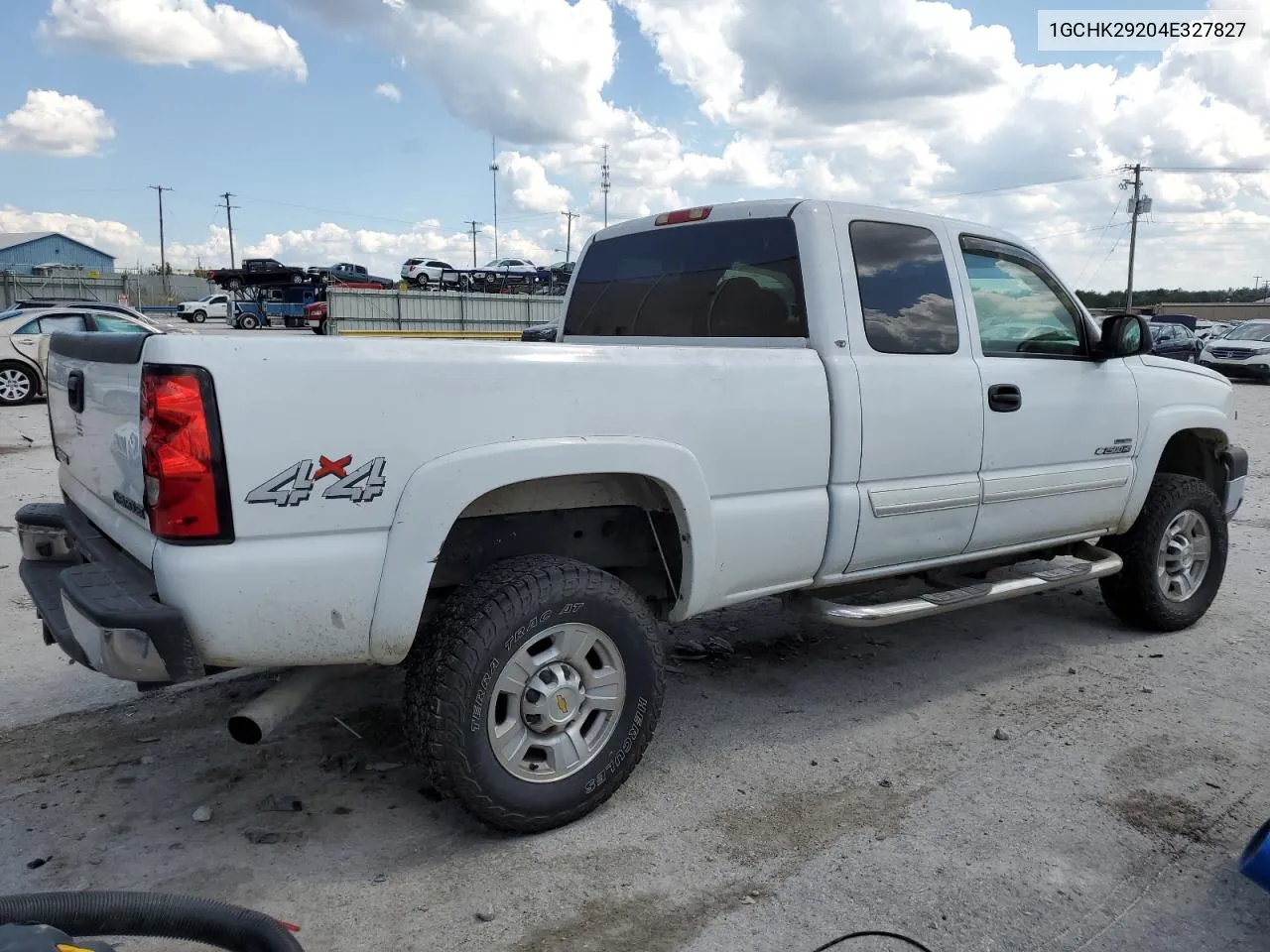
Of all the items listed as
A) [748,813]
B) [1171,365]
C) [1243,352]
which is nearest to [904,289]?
[1171,365]

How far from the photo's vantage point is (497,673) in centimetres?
282

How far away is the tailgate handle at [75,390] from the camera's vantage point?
9.87 ft

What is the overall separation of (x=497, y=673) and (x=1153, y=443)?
3699 mm

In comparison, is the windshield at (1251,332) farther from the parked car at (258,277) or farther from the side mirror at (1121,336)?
the parked car at (258,277)

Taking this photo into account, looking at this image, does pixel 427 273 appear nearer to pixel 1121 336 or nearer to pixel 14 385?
pixel 14 385

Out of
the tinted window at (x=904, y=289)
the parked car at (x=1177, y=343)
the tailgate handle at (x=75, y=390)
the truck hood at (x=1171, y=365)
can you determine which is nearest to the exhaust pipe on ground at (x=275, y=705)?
the tailgate handle at (x=75, y=390)

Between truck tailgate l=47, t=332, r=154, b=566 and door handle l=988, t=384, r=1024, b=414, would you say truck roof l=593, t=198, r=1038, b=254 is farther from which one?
truck tailgate l=47, t=332, r=154, b=566

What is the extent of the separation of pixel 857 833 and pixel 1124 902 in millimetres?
770

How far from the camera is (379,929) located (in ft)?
8.34

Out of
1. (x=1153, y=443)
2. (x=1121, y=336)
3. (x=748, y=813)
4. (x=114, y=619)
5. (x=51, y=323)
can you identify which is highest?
(x=51, y=323)

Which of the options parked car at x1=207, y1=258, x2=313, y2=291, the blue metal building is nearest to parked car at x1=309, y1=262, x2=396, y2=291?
parked car at x1=207, y1=258, x2=313, y2=291

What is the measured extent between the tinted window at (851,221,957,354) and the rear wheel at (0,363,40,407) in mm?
14844

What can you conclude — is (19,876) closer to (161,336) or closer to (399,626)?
(399,626)

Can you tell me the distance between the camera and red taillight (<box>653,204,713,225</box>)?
4195 millimetres
